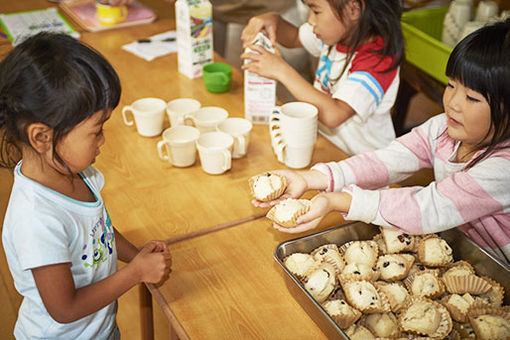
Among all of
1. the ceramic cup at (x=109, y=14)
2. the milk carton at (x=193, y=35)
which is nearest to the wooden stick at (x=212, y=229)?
the milk carton at (x=193, y=35)

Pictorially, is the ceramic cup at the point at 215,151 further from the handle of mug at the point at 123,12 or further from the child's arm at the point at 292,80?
the handle of mug at the point at 123,12

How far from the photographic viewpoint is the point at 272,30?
179 cm

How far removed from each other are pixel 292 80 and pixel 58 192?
0.82 m

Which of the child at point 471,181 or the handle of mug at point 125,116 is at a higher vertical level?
the child at point 471,181

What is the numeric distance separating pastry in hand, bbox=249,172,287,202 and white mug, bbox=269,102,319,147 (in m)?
0.19

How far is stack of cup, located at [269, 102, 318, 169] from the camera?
1.34 meters

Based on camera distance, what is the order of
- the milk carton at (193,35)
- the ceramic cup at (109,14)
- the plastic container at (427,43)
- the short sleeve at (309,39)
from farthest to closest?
1. the ceramic cup at (109,14)
2. the plastic container at (427,43)
3. the short sleeve at (309,39)
4. the milk carton at (193,35)

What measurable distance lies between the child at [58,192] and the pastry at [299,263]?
0.80 feet

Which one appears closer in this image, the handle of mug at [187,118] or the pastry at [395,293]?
the pastry at [395,293]

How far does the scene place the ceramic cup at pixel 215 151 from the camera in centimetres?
133

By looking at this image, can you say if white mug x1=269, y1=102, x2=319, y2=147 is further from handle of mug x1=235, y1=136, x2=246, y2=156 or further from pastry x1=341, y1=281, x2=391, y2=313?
pastry x1=341, y1=281, x2=391, y2=313

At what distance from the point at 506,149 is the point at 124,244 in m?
0.86

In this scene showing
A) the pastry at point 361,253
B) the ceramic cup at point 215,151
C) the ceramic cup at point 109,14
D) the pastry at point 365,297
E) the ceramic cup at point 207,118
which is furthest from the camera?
the ceramic cup at point 109,14

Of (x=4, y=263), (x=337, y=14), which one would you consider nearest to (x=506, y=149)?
(x=337, y=14)
